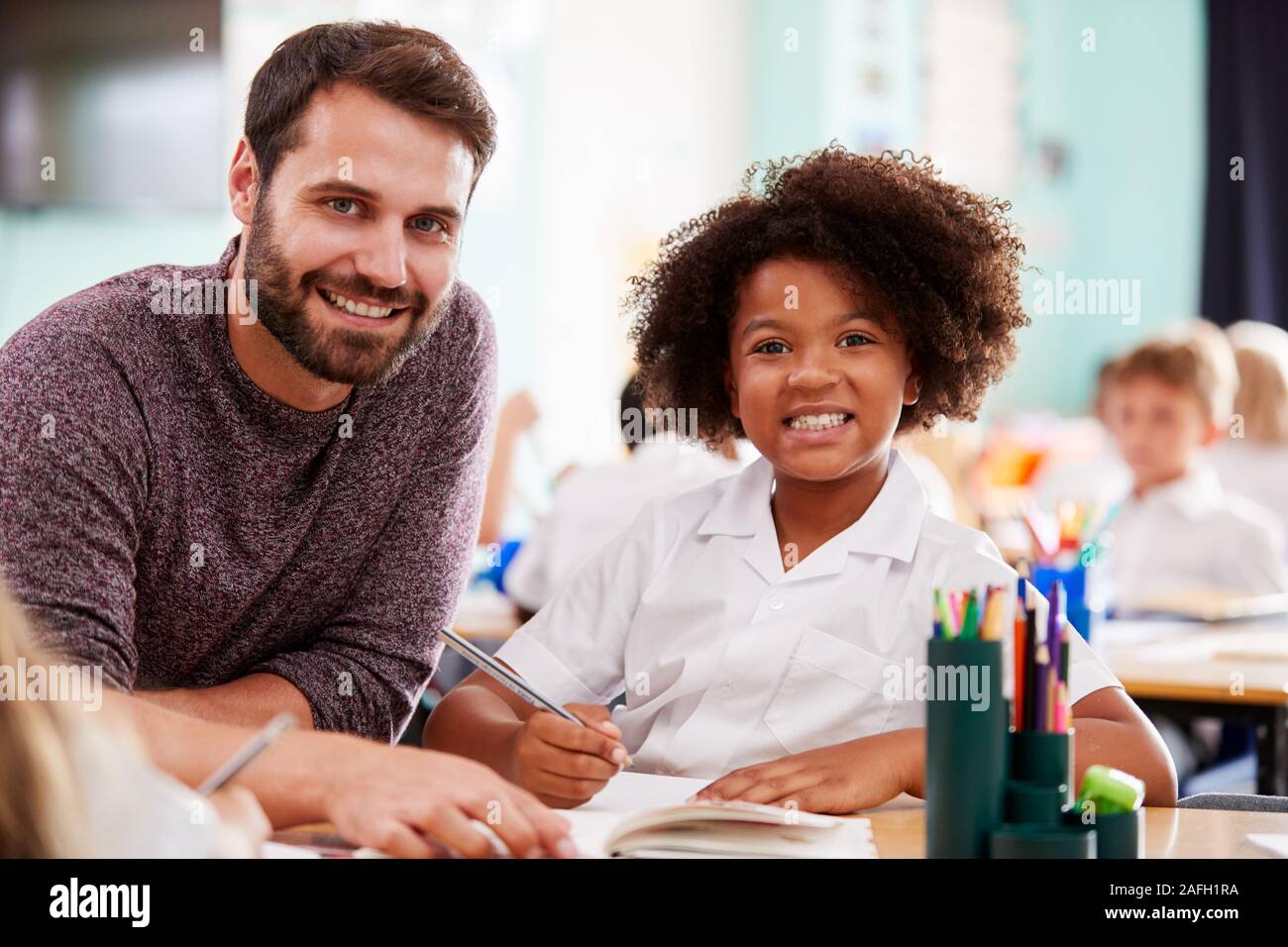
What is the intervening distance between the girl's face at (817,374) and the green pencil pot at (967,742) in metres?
0.51

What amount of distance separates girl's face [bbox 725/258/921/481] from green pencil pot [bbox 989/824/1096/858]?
1.85ft

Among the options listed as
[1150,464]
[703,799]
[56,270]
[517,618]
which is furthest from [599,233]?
[703,799]

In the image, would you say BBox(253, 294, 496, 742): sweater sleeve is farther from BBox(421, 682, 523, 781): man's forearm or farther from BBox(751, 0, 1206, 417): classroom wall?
BBox(751, 0, 1206, 417): classroom wall

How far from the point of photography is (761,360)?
1.48 metres

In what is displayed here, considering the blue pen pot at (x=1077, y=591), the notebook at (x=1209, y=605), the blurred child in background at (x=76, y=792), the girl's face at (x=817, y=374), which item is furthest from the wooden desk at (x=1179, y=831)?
the notebook at (x=1209, y=605)

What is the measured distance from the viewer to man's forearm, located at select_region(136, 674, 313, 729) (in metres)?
1.37

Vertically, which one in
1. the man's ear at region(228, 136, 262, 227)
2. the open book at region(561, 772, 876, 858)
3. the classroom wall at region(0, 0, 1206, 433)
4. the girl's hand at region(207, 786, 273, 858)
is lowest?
the open book at region(561, 772, 876, 858)

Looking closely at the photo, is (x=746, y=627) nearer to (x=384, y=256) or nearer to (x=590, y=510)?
(x=384, y=256)

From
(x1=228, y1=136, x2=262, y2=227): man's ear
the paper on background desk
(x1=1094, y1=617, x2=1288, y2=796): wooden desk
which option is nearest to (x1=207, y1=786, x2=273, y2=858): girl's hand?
the paper on background desk

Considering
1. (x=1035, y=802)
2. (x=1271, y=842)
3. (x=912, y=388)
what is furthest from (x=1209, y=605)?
(x=1035, y=802)

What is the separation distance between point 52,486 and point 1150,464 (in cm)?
289
